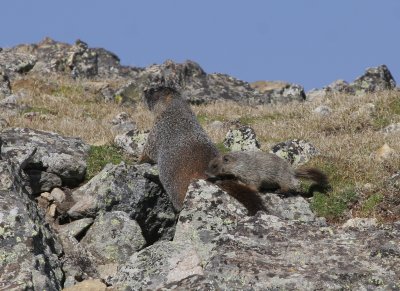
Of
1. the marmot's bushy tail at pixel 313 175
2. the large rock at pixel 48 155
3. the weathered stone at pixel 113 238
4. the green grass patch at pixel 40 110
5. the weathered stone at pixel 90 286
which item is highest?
the green grass patch at pixel 40 110

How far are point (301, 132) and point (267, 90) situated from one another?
40.4 ft

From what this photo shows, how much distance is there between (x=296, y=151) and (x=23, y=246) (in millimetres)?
7327

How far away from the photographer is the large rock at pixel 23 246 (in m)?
9.11

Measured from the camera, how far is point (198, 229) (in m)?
11.2

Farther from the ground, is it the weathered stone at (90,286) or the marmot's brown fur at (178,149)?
the marmot's brown fur at (178,149)

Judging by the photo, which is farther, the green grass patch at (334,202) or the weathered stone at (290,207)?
the green grass patch at (334,202)

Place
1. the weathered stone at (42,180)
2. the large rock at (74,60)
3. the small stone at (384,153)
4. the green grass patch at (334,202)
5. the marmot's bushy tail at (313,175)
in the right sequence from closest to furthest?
the green grass patch at (334,202), the marmot's bushy tail at (313,175), the weathered stone at (42,180), the small stone at (384,153), the large rock at (74,60)

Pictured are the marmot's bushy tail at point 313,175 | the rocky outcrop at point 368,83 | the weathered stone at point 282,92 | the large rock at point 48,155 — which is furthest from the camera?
the weathered stone at point 282,92

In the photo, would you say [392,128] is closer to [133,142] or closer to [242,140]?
[242,140]

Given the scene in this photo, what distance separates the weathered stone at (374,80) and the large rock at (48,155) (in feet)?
43.3

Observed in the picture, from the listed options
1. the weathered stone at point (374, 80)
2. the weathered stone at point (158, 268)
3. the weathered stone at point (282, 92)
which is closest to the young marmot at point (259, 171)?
the weathered stone at point (158, 268)

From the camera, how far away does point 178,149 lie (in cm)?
1445

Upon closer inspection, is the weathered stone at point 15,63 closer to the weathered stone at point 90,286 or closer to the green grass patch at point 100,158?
the green grass patch at point 100,158

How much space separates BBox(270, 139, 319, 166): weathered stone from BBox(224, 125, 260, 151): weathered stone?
897 millimetres
